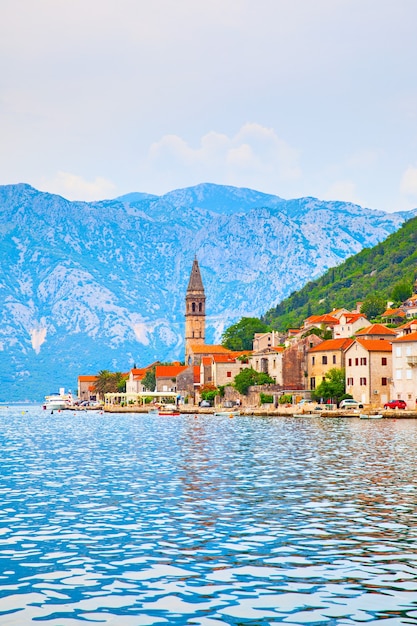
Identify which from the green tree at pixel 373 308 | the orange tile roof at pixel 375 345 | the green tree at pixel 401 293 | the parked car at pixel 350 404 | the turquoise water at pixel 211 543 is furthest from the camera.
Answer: the green tree at pixel 401 293

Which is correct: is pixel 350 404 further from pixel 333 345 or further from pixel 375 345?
pixel 333 345

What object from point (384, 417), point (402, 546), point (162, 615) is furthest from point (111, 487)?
point (384, 417)

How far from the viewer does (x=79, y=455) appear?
59562mm

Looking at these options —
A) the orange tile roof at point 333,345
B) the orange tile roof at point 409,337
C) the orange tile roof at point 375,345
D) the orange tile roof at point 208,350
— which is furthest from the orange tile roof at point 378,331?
the orange tile roof at point 208,350

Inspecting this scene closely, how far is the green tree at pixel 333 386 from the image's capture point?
129 meters

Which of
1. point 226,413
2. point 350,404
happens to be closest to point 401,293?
point 226,413

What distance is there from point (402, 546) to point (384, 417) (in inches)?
3444

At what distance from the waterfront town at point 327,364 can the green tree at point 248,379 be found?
2.90 feet

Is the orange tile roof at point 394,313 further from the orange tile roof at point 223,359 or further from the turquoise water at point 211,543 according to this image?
the turquoise water at point 211,543

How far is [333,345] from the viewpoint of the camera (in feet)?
438

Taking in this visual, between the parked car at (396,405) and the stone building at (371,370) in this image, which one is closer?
the parked car at (396,405)

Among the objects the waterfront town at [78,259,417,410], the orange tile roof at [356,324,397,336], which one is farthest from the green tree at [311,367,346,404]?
the orange tile roof at [356,324,397,336]

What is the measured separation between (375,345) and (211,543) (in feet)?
331

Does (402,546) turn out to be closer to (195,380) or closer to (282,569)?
(282,569)
